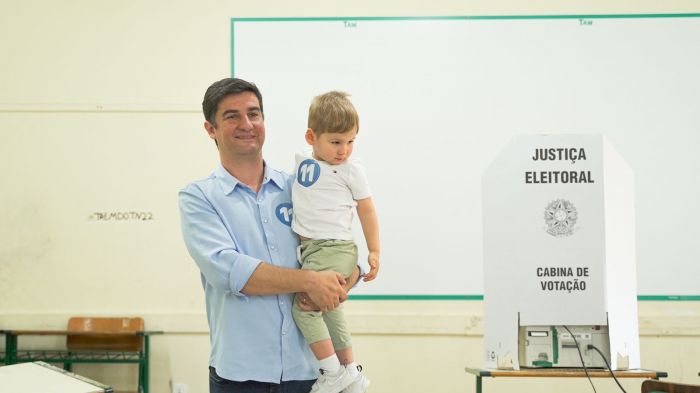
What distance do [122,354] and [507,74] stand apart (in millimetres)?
2852

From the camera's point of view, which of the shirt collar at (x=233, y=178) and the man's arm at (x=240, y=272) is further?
the shirt collar at (x=233, y=178)

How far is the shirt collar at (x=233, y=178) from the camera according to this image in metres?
2.01

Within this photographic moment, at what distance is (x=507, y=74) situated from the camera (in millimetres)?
4156

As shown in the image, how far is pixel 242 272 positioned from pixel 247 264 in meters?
0.02

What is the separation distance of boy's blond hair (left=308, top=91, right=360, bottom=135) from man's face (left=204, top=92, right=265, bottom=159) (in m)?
0.22

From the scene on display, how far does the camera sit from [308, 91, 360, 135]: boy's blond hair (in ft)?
7.02

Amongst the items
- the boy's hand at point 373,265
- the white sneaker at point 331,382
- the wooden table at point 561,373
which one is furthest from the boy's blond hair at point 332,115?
the wooden table at point 561,373

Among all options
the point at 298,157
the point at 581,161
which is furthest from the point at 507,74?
the point at 298,157

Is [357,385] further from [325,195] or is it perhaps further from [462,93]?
[462,93]

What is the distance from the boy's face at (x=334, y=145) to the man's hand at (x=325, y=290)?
0.43 m

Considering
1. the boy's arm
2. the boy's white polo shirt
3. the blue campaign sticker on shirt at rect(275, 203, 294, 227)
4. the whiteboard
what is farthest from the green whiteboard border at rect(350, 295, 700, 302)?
the blue campaign sticker on shirt at rect(275, 203, 294, 227)

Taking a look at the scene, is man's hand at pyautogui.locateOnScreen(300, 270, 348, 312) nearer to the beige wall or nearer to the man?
the man

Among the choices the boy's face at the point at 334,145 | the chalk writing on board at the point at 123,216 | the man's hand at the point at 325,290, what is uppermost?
the boy's face at the point at 334,145

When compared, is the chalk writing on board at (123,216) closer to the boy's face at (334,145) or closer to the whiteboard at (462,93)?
the whiteboard at (462,93)
